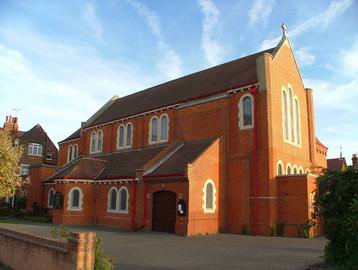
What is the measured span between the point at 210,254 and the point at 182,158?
33.1 feet

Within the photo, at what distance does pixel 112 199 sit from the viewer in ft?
Answer: 86.9

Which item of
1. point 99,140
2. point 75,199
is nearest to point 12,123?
point 99,140

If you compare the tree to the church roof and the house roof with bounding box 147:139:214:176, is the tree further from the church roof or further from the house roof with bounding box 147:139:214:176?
the church roof

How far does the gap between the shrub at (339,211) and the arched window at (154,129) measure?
1859 centimetres

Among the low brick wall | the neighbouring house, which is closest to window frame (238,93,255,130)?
the low brick wall

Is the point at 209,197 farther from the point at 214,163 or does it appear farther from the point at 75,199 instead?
the point at 75,199

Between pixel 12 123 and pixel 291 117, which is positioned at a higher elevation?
pixel 12 123

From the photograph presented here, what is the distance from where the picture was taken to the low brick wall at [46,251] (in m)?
7.91

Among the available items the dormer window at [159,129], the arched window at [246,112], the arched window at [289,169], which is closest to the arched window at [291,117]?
the arched window at [289,169]

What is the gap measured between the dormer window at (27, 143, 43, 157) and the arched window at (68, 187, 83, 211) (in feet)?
80.7

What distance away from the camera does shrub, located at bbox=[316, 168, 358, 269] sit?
9.41 metres

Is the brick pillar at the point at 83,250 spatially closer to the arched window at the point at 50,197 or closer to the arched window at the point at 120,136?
the arched window at the point at 120,136

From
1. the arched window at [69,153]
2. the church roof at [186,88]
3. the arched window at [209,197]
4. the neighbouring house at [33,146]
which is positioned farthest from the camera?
the neighbouring house at [33,146]

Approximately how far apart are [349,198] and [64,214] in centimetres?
2175
